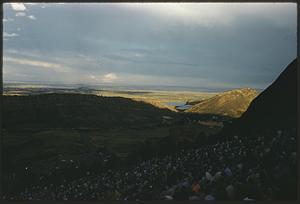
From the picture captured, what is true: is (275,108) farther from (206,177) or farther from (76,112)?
(76,112)


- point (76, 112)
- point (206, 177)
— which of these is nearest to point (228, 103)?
point (206, 177)

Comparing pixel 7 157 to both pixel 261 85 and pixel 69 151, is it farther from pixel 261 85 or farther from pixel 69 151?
pixel 261 85

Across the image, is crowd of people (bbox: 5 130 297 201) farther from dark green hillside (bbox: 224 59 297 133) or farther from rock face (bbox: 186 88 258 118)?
rock face (bbox: 186 88 258 118)

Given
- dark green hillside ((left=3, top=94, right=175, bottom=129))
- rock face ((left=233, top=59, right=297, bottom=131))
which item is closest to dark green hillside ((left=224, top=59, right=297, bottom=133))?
rock face ((left=233, top=59, right=297, bottom=131))

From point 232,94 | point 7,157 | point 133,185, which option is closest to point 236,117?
point 232,94

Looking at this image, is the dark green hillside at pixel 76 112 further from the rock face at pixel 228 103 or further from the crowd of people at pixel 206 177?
the crowd of people at pixel 206 177

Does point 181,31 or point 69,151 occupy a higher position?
point 181,31

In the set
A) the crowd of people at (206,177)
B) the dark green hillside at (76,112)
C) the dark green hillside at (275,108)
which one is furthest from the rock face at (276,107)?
the dark green hillside at (76,112)
